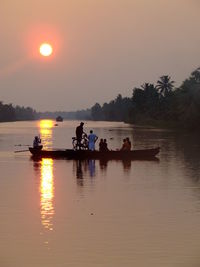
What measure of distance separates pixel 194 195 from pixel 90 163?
49.2ft

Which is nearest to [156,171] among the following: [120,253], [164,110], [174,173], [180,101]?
[174,173]

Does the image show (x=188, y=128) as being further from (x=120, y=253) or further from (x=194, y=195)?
(x=120, y=253)

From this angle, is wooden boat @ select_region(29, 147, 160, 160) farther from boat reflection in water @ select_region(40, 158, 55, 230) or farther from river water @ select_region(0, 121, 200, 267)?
river water @ select_region(0, 121, 200, 267)

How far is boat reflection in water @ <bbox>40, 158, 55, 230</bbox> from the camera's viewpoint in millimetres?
17375

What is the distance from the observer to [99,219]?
57.9 feet

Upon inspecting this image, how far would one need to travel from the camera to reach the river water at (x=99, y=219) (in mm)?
13719

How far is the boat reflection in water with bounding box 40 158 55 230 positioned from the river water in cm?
3

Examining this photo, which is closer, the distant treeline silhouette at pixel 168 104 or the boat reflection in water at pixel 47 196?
the boat reflection in water at pixel 47 196

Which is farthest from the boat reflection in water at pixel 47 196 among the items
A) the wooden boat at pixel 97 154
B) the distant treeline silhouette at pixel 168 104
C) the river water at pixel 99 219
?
the distant treeline silhouette at pixel 168 104

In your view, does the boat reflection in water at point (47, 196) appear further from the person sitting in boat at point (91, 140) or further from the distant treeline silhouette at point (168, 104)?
the distant treeline silhouette at point (168, 104)

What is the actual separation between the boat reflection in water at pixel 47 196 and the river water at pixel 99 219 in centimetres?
3

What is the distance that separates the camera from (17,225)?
16.7m

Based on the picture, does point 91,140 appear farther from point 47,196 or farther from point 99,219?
point 99,219

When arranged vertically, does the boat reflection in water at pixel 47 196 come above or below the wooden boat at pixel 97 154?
below
